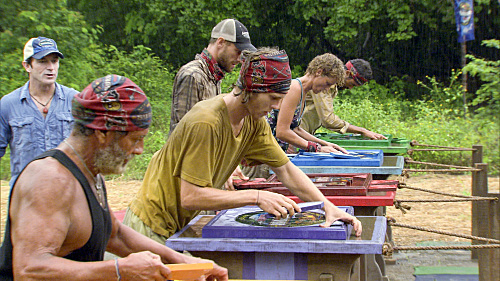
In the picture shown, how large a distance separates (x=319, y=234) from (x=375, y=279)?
2.19 m

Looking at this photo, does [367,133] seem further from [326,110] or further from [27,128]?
[27,128]

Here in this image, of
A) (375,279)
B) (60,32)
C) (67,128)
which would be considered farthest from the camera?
(60,32)

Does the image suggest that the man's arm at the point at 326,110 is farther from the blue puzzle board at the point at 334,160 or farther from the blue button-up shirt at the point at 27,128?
the blue button-up shirt at the point at 27,128

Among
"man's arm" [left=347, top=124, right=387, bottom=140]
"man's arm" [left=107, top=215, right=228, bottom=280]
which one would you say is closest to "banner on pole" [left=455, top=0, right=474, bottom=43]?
"man's arm" [left=347, top=124, right=387, bottom=140]

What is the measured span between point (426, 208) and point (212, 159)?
6.97 meters

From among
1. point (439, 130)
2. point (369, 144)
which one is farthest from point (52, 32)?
point (369, 144)

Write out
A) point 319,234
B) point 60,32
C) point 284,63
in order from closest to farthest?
1. point 319,234
2. point 284,63
3. point 60,32

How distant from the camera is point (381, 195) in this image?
12.5 ft

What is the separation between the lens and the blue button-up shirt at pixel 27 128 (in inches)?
165

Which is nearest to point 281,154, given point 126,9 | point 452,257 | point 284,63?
point 284,63

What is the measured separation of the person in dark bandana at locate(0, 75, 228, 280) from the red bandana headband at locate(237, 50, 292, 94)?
790mm

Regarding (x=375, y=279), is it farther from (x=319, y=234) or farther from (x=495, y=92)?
(x=495, y=92)

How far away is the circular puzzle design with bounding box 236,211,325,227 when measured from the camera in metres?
2.74

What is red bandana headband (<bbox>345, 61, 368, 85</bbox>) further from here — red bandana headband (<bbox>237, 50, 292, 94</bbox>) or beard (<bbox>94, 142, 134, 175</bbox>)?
beard (<bbox>94, 142, 134, 175</bbox>)
